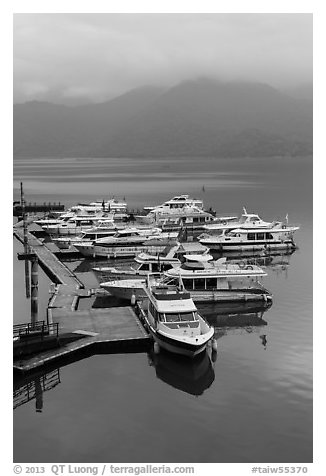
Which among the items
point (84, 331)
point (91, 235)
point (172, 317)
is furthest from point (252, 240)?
point (84, 331)

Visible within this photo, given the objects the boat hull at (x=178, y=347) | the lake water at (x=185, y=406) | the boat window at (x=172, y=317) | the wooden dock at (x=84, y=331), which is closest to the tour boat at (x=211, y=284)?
the wooden dock at (x=84, y=331)

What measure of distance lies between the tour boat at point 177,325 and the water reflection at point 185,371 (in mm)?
668

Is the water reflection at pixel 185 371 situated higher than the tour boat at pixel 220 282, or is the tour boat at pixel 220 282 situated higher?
the tour boat at pixel 220 282

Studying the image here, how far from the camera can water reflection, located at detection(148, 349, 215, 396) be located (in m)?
31.2

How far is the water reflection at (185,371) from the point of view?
31.2m

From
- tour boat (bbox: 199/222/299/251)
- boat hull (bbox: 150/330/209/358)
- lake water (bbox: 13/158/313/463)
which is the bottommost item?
lake water (bbox: 13/158/313/463)

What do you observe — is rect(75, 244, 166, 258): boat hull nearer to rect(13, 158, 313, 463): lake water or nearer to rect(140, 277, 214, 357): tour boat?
rect(13, 158, 313, 463): lake water

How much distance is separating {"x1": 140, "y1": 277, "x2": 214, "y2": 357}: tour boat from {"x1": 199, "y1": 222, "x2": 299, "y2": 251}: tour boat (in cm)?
3353

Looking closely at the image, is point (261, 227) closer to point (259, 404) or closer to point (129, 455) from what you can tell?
point (259, 404)

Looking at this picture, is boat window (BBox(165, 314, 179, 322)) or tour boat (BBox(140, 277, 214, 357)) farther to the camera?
boat window (BBox(165, 314, 179, 322))

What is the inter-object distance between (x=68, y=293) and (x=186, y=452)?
24.3 metres

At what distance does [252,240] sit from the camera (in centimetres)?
7181

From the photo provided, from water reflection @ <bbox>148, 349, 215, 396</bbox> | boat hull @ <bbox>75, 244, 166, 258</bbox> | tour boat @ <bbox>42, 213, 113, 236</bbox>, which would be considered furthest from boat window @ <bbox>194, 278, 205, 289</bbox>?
tour boat @ <bbox>42, 213, 113, 236</bbox>

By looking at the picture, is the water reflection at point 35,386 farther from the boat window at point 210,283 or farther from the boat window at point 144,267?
the boat window at point 144,267
